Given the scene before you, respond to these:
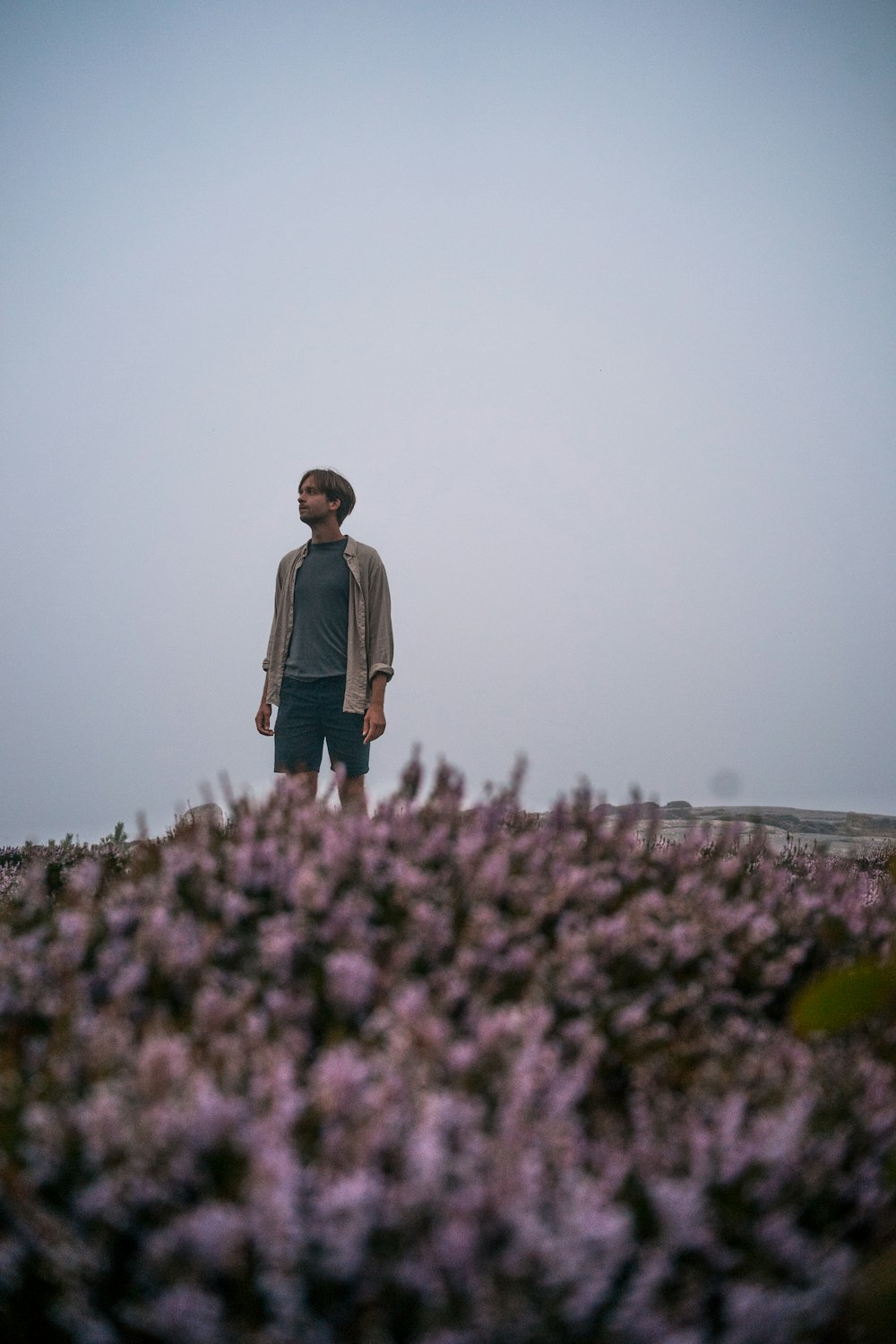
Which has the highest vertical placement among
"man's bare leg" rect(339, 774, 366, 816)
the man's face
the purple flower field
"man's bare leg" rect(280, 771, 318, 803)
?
the man's face

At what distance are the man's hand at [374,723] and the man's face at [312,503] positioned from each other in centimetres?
155

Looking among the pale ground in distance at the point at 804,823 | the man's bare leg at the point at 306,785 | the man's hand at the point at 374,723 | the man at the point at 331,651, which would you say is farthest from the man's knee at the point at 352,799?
the pale ground in distance at the point at 804,823

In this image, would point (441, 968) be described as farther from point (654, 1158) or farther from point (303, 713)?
point (303, 713)

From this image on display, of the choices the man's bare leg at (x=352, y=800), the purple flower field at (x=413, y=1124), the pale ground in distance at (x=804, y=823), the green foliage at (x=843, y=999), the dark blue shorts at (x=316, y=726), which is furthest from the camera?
the pale ground in distance at (x=804, y=823)

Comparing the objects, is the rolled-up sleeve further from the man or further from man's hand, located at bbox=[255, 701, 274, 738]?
man's hand, located at bbox=[255, 701, 274, 738]

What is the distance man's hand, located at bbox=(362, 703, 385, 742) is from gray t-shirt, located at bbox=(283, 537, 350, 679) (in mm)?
405

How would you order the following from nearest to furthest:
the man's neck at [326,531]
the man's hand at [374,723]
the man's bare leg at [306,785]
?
the man's bare leg at [306,785]
the man's hand at [374,723]
the man's neck at [326,531]

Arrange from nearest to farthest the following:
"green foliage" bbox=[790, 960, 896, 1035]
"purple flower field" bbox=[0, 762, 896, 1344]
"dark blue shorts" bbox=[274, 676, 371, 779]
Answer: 1. "purple flower field" bbox=[0, 762, 896, 1344]
2. "green foliage" bbox=[790, 960, 896, 1035]
3. "dark blue shorts" bbox=[274, 676, 371, 779]

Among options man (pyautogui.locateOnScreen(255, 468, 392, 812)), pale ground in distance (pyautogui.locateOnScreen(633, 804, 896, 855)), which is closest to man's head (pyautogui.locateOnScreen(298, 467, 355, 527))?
man (pyautogui.locateOnScreen(255, 468, 392, 812))

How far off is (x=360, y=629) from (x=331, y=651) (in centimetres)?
28

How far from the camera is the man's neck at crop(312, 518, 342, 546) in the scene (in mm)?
8227

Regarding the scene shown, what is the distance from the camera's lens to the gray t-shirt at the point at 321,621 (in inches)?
313

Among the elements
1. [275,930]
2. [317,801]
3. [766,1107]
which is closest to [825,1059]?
[766,1107]

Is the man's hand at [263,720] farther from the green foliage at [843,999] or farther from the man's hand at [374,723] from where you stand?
the green foliage at [843,999]
